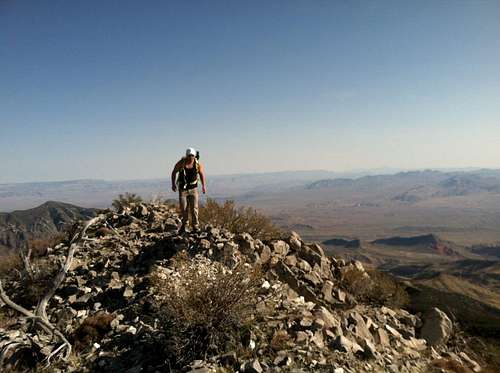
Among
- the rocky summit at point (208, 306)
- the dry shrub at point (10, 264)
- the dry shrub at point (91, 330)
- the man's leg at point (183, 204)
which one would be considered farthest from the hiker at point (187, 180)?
the dry shrub at point (10, 264)

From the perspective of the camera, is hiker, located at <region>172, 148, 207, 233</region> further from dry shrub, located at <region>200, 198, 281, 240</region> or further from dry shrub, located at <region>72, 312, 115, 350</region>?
dry shrub, located at <region>72, 312, 115, 350</region>

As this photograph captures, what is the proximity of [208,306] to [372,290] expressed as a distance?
18.4 feet

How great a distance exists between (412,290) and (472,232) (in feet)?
685

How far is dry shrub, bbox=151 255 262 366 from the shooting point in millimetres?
5199

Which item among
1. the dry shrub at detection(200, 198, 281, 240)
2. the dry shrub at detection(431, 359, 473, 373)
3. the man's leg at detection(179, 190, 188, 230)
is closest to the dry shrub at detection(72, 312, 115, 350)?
the man's leg at detection(179, 190, 188, 230)

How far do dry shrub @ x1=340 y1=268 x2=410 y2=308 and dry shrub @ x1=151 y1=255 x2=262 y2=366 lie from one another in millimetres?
4401

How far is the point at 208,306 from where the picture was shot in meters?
5.51

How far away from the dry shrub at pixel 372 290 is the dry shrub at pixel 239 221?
2.89m

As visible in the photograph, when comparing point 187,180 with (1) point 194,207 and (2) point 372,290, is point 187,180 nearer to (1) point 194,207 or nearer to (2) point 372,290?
(1) point 194,207

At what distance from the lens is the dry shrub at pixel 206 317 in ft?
17.1

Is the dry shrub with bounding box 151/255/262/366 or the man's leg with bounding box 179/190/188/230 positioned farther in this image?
the man's leg with bounding box 179/190/188/230

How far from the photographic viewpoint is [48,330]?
5566mm

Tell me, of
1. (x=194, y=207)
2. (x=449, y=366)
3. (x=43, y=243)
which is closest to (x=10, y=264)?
(x=43, y=243)

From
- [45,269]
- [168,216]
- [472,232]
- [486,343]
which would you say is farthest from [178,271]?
[472,232]
